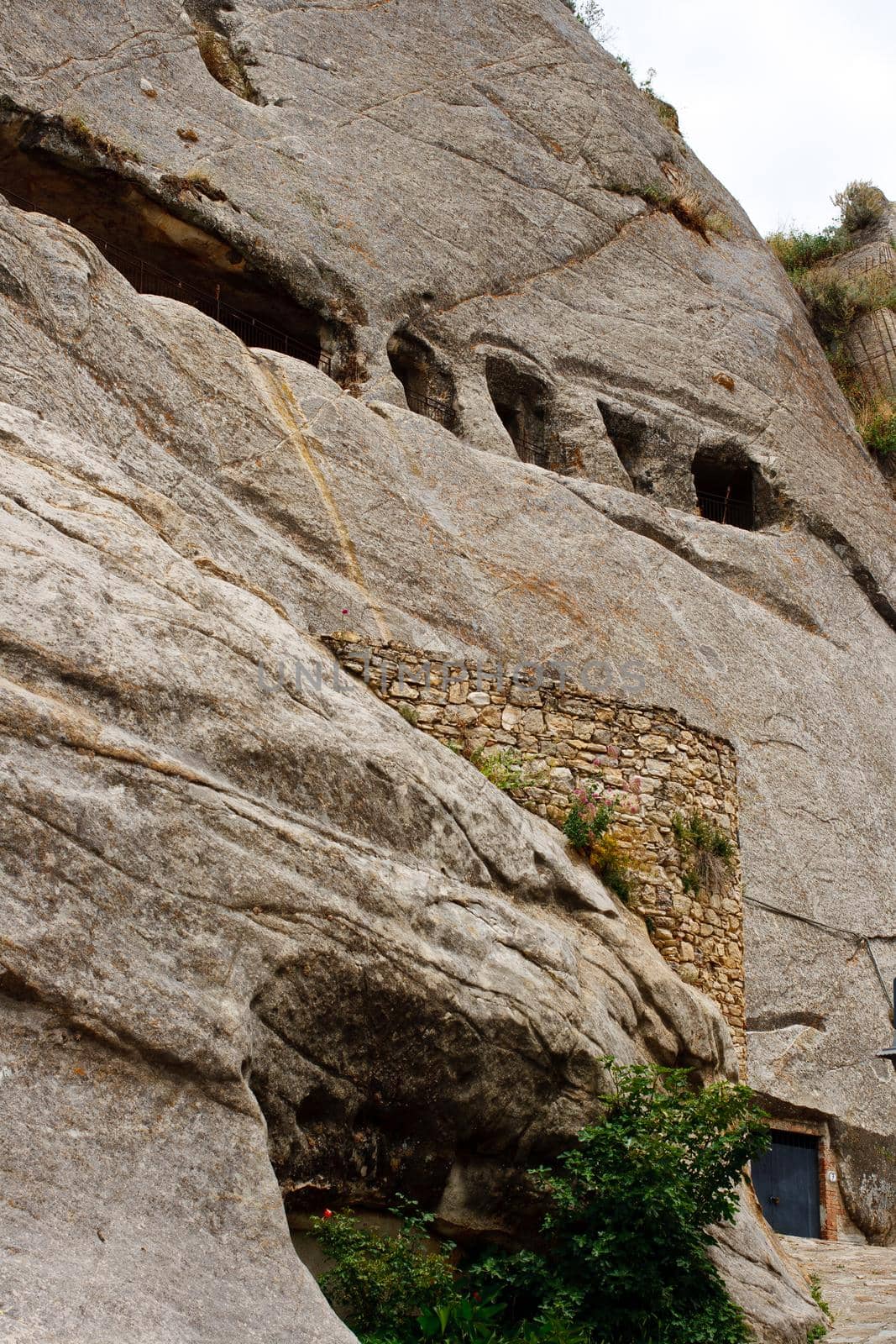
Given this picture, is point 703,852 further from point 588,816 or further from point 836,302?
point 836,302

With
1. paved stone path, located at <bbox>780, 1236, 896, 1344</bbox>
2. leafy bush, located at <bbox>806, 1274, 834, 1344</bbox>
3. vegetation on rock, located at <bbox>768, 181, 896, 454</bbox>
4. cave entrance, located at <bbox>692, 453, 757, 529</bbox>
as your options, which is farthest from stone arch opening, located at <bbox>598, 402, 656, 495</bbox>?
leafy bush, located at <bbox>806, 1274, 834, 1344</bbox>

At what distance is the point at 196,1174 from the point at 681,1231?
366 centimetres

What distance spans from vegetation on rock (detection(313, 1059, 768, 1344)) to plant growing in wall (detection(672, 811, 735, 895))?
10.7 feet

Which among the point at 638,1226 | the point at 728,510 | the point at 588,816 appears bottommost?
the point at 638,1226

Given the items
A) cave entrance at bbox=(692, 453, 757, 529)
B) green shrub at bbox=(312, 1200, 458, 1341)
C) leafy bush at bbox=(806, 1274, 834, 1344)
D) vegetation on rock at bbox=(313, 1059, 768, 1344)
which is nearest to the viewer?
green shrub at bbox=(312, 1200, 458, 1341)

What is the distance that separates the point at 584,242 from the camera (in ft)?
69.5

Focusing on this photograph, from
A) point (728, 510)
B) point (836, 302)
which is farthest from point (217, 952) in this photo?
point (836, 302)

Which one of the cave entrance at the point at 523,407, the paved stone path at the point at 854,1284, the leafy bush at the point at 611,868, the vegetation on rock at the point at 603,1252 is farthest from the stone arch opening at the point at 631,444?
the vegetation on rock at the point at 603,1252

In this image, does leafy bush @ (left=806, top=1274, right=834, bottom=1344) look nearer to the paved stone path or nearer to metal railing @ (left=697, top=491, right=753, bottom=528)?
the paved stone path

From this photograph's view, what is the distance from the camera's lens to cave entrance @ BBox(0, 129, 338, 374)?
1678 centimetres

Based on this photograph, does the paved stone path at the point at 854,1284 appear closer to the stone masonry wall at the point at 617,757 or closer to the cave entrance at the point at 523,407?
the stone masonry wall at the point at 617,757

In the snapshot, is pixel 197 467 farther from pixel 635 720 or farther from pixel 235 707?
pixel 235 707

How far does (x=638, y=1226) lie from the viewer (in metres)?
8.35

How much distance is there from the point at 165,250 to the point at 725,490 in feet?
30.6
